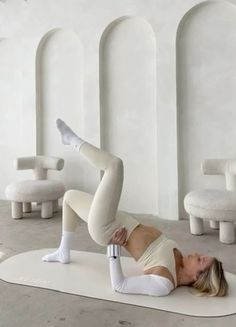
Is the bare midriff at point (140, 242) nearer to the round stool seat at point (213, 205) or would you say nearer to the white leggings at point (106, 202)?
the white leggings at point (106, 202)

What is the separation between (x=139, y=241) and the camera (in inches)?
90.4

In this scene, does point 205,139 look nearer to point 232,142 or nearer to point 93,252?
point 232,142

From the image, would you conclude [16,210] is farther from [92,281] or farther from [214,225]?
[214,225]

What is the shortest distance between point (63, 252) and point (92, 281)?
0.38 meters

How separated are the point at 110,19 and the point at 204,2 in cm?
112

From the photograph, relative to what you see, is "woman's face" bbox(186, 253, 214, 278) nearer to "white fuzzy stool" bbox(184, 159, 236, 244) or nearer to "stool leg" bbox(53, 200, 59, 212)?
"white fuzzy stool" bbox(184, 159, 236, 244)

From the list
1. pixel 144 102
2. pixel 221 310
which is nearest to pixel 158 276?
pixel 221 310

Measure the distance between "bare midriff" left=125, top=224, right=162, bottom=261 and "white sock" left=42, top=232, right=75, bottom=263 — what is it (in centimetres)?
53

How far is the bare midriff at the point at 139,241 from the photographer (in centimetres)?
228

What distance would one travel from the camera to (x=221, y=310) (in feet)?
6.67

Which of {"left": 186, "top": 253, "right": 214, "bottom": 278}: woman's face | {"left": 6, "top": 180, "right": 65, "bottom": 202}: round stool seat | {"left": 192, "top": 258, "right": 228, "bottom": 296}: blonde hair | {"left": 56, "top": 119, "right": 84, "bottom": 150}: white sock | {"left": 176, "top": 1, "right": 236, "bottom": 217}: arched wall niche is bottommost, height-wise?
{"left": 192, "top": 258, "right": 228, "bottom": 296}: blonde hair

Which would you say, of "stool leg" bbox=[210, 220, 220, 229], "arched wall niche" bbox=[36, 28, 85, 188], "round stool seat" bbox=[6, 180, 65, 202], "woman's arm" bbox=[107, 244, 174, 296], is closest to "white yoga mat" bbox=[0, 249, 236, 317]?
"woman's arm" bbox=[107, 244, 174, 296]

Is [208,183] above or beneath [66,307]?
above

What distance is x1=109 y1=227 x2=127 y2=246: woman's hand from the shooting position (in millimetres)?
2225
